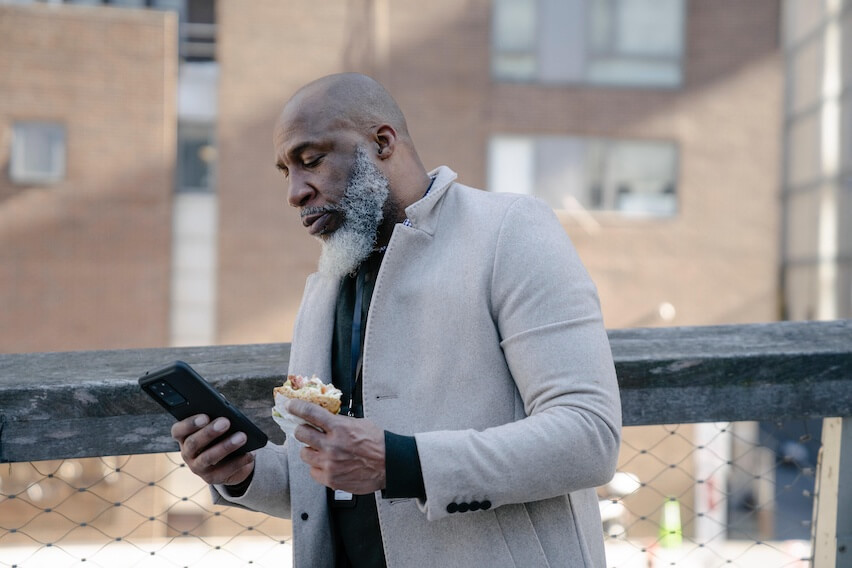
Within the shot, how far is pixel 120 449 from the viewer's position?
6.99ft

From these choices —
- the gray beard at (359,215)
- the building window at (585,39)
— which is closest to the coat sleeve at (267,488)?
the gray beard at (359,215)

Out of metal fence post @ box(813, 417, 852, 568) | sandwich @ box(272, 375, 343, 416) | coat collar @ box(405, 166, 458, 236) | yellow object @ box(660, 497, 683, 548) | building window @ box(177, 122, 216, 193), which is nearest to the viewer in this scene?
sandwich @ box(272, 375, 343, 416)

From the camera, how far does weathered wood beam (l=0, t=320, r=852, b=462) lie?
2.09 meters

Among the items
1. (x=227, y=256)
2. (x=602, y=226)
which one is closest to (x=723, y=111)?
(x=602, y=226)

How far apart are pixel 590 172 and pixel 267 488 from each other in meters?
16.9

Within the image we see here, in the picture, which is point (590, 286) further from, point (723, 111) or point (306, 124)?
point (723, 111)

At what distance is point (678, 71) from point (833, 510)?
57.0 ft

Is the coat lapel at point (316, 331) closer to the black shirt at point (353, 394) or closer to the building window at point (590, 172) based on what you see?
the black shirt at point (353, 394)

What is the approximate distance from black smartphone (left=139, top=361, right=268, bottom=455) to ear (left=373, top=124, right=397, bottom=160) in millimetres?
635

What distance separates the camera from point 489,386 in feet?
5.89

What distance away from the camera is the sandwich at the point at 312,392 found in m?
1.77

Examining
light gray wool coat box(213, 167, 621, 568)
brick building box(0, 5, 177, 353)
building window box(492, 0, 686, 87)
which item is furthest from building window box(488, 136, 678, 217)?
light gray wool coat box(213, 167, 621, 568)

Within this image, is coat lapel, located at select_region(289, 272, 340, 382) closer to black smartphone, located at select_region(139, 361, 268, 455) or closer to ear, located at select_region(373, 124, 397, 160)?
black smartphone, located at select_region(139, 361, 268, 455)

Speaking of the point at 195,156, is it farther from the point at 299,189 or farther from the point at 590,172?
the point at 299,189
